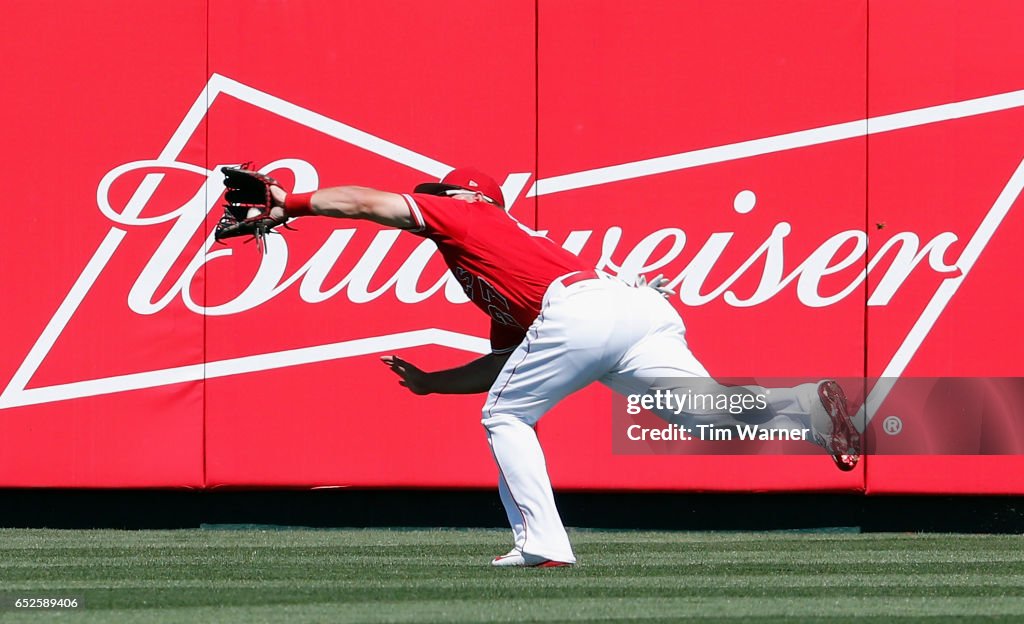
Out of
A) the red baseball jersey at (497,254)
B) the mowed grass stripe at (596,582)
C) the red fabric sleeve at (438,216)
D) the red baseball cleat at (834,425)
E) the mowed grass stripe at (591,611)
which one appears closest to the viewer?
the mowed grass stripe at (591,611)

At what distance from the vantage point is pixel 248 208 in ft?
19.6

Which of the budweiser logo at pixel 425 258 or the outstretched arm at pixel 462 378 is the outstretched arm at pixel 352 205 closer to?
the outstretched arm at pixel 462 378

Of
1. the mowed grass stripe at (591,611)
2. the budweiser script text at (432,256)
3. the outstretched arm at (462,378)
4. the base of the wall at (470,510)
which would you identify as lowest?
the base of the wall at (470,510)

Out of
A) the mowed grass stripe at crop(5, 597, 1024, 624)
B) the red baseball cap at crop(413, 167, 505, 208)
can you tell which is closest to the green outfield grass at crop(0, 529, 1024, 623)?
the mowed grass stripe at crop(5, 597, 1024, 624)

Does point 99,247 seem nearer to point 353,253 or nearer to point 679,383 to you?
point 353,253

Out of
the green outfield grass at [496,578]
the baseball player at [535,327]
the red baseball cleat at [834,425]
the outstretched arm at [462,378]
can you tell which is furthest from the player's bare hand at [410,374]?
the red baseball cleat at [834,425]

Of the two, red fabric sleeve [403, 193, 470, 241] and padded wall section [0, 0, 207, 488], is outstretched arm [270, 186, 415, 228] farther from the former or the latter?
padded wall section [0, 0, 207, 488]

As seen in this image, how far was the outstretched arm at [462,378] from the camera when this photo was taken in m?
6.52

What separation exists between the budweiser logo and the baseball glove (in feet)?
10.1

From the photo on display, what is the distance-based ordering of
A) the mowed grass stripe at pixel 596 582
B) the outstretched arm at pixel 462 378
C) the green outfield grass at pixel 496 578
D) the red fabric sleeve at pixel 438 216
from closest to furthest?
the green outfield grass at pixel 496 578
the mowed grass stripe at pixel 596 582
the red fabric sleeve at pixel 438 216
the outstretched arm at pixel 462 378

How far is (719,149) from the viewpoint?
9.04 m

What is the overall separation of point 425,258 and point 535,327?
124 inches

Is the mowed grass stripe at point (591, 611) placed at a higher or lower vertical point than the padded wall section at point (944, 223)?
lower

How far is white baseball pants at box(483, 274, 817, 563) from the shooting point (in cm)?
594
